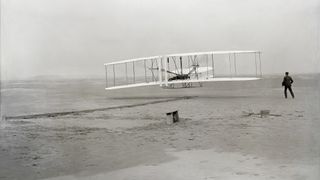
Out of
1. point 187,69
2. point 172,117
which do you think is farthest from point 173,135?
point 187,69

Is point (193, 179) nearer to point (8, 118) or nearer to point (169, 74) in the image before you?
point (169, 74)

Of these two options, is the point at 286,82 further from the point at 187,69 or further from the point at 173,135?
the point at 173,135

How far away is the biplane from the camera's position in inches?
70.2

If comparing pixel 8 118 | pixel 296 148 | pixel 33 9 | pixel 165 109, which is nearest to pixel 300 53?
pixel 296 148

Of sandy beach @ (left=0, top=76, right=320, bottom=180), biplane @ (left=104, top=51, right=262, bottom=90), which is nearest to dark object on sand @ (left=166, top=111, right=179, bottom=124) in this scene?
sandy beach @ (left=0, top=76, right=320, bottom=180)

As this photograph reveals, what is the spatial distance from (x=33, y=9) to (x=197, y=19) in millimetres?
828

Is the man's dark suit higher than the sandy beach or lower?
higher

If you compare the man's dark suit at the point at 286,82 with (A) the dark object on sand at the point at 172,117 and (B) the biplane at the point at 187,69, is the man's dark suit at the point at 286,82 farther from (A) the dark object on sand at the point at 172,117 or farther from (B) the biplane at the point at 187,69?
(A) the dark object on sand at the point at 172,117

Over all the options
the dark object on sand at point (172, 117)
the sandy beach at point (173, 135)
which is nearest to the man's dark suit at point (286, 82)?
the sandy beach at point (173, 135)

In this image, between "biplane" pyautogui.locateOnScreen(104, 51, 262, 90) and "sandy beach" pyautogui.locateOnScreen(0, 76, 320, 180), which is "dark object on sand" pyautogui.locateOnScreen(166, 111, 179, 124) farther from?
"biplane" pyautogui.locateOnScreen(104, 51, 262, 90)

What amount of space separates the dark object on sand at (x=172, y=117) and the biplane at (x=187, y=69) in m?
0.13

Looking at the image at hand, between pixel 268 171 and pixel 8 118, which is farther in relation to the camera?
pixel 8 118

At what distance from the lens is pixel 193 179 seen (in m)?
1.77

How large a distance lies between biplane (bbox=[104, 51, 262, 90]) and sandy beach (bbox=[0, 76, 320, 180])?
0.05 m
